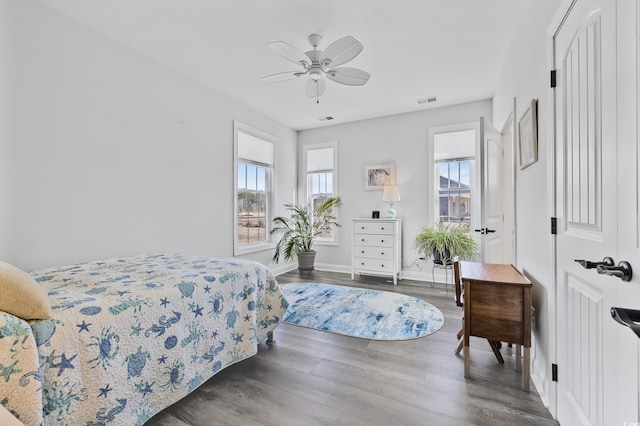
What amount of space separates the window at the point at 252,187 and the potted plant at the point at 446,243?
8.59 feet

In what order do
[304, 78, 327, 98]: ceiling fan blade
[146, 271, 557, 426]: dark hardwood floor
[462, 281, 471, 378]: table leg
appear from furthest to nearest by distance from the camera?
[304, 78, 327, 98]: ceiling fan blade < [462, 281, 471, 378]: table leg < [146, 271, 557, 426]: dark hardwood floor

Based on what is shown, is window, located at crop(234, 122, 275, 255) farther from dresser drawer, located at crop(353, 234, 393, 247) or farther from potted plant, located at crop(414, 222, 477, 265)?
potted plant, located at crop(414, 222, 477, 265)

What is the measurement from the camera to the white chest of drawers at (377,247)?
4.29 meters

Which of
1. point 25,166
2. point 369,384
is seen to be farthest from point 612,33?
point 25,166

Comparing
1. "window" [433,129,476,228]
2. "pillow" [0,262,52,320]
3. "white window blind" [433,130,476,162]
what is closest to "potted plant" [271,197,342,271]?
"window" [433,129,476,228]

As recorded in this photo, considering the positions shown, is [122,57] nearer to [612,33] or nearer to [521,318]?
[612,33]

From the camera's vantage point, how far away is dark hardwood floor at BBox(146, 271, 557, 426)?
1.52 metres

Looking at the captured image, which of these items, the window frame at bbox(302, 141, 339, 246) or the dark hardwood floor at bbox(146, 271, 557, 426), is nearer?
the dark hardwood floor at bbox(146, 271, 557, 426)

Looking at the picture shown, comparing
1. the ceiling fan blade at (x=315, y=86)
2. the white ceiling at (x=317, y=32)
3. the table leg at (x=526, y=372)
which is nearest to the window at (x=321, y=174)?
the white ceiling at (x=317, y=32)

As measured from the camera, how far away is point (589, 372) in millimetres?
1143

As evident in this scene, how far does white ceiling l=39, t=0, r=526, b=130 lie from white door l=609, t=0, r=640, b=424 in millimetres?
1683

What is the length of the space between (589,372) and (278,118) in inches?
188

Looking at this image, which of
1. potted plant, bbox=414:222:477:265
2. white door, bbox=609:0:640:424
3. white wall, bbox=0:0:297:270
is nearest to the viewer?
white door, bbox=609:0:640:424

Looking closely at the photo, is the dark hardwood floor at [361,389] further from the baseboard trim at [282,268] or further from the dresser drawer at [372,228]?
the baseboard trim at [282,268]
